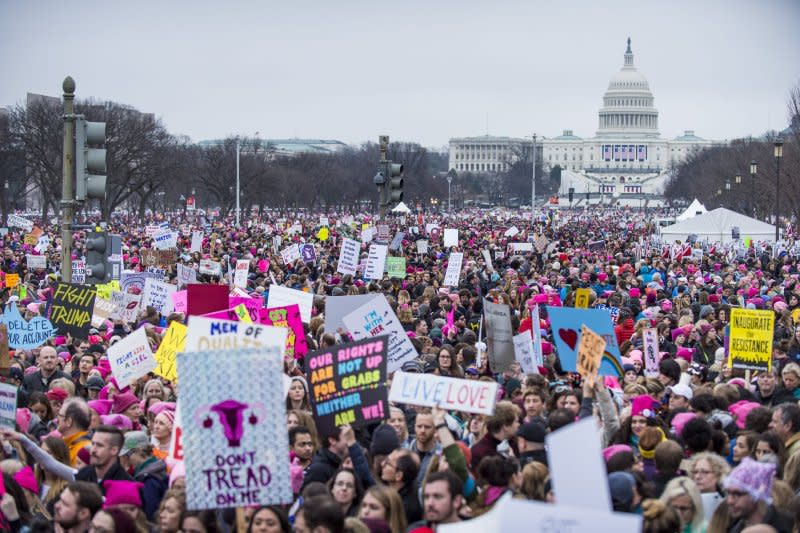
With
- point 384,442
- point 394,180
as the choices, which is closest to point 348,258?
point 394,180

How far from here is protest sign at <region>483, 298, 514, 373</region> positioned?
12266mm

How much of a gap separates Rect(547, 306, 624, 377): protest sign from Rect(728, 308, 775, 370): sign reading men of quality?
132cm

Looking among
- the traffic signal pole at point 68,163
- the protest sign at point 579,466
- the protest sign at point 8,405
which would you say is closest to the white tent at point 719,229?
the traffic signal pole at point 68,163

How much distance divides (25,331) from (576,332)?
554 cm

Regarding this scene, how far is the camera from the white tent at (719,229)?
44.0 metres

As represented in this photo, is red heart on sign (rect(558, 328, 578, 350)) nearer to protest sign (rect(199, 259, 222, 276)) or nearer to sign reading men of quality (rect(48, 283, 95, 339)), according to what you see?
sign reading men of quality (rect(48, 283, 95, 339))

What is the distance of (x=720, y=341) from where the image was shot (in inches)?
595

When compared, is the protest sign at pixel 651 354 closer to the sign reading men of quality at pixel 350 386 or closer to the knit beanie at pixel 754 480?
the sign reading men of quality at pixel 350 386

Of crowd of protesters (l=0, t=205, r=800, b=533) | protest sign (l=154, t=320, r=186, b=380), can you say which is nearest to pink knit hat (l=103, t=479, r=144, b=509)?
crowd of protesters (l=0, t=205, r=800, b=533)

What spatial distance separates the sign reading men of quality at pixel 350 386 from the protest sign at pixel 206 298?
18.0 ft

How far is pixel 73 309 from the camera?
1438cm

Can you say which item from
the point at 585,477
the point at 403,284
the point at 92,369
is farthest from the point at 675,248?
the point at 585,477

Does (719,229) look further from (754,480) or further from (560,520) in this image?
(560,520)

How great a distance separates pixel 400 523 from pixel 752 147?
8004 cm
